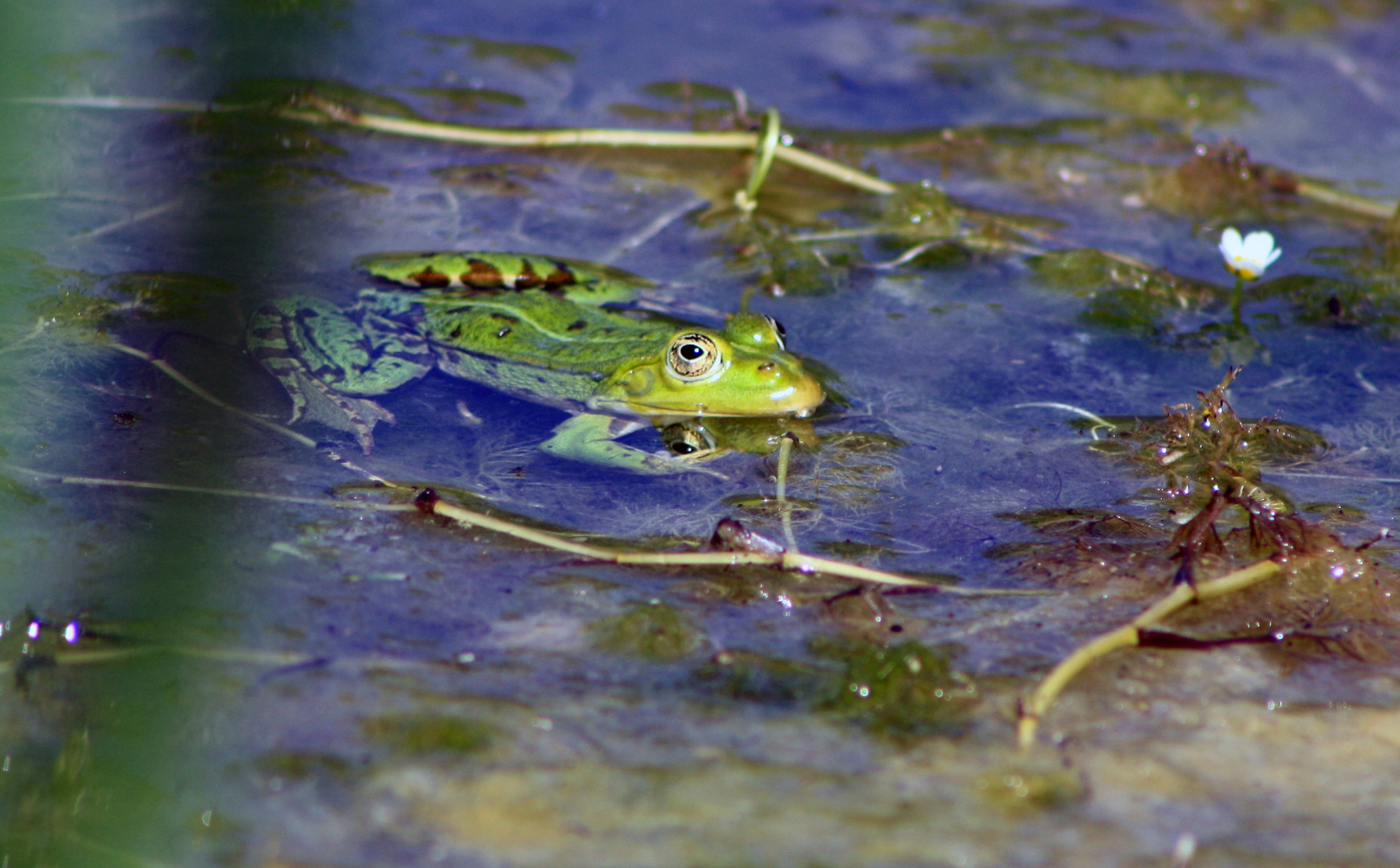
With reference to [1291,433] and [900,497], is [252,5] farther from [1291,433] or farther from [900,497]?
[1291,433]

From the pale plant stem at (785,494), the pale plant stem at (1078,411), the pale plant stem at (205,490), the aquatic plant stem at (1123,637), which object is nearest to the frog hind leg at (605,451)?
the pale plant stem at (785,494)

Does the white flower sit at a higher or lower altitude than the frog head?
higher

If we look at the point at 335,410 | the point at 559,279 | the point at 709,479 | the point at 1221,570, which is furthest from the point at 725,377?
the point at 1221,570

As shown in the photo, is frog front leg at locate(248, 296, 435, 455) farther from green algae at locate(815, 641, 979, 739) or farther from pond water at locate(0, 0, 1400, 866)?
green algae at locate(815, 641, 979, 739)

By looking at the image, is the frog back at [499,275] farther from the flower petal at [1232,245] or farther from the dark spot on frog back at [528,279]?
the flower petal at [1232,245]

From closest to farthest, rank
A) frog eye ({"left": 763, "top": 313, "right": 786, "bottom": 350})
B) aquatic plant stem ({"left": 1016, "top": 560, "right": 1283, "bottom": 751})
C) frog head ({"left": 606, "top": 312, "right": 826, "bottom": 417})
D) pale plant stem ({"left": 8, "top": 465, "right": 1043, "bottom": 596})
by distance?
aquatic plant stem ({"left": 1016, "top": 560, "right": 1283, "bottom": 751}) < pale plant stem ({"left": 8, "top": 465, "right": 1043, "bottom": 596}) < frog head ({"left": 606, "top": 312, "right": 826, "bottom": 417}) < frog eye ({"left": 763, "top": 313, "right": 786, "bottom": 350})

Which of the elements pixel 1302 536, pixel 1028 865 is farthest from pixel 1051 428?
pixel 1028 865

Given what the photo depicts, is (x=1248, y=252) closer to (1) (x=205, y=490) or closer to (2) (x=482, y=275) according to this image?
(2) (x=482, y=275)

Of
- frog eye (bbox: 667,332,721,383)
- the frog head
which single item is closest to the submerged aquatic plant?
the frog head
